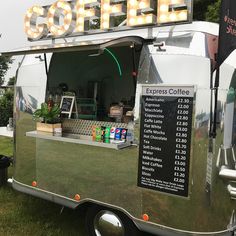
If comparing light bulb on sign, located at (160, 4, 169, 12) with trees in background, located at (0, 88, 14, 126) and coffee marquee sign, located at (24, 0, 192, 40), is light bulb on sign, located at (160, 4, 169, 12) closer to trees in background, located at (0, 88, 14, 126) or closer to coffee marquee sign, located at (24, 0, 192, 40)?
coffee marquee sign, located at (24, 0, 192, 40)

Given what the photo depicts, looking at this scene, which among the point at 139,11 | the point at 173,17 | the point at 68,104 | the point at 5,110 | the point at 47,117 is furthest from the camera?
the point at 5,110

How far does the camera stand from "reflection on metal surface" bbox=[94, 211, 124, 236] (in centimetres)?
376

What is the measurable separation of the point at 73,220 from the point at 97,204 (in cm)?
117

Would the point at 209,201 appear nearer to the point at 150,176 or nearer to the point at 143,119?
the point at 150,176

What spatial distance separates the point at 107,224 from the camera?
3.85 meters

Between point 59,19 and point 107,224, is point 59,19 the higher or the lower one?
the higher one

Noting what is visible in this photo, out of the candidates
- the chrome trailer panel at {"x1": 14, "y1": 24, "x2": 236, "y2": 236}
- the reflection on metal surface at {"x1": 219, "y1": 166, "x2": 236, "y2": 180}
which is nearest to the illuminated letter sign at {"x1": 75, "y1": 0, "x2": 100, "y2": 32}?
the chrome trailer panel at {"x1": 14, "y1": 24, "x2": 236, "y2": 236}

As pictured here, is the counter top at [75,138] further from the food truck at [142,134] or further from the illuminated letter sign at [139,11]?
the illuminated letter sign at [139,11]

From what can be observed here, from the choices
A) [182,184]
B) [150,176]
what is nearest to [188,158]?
[182,184]

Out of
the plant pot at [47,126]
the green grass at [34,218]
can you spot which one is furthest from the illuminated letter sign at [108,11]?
the green grass at [34,218]

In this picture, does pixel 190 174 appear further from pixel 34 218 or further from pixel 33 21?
pixel 33 21

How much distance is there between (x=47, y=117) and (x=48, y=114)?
0.04 metres

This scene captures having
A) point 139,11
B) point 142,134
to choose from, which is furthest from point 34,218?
point 139,11

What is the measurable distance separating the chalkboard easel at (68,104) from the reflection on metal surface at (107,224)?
146 centimetres
